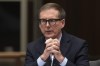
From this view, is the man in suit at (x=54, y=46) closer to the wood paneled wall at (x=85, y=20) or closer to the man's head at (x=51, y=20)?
the man's head at (x=51, y=20)

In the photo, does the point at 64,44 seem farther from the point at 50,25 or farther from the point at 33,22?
the point at 33,22

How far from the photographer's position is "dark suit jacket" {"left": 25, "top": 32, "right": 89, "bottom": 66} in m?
3.53

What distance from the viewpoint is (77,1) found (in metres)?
6.70

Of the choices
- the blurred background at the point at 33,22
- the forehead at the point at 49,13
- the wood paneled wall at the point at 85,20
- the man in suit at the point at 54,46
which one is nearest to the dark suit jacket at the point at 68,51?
the man in suit at the point at 54,46

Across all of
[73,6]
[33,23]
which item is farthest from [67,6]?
[33,23]

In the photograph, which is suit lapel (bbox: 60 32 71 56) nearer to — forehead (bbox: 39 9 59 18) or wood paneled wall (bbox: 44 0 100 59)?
forehead (bbox: 39 9 59 18)

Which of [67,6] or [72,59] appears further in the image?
[67,6]

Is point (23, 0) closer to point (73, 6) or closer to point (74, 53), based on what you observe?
point (73, 6)

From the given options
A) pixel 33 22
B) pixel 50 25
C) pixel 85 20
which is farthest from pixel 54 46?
pixel 85 20

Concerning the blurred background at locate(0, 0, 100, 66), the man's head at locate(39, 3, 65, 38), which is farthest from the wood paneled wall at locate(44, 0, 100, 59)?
the man's head at locate(39, 3, 65, 38)

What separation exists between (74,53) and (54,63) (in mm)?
182

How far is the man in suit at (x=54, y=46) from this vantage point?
345 cm

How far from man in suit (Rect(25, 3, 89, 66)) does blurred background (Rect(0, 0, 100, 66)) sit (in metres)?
2.95

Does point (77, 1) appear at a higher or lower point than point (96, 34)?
higher
